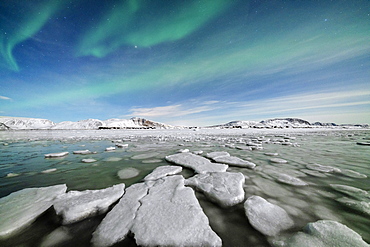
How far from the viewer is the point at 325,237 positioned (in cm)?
97

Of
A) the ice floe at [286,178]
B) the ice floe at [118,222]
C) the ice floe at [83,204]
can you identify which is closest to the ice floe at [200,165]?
the ice floe at [286,178]

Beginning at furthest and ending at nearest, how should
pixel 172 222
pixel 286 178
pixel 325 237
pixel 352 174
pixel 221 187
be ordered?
pixel 352 174 → pixel 286 178 → pixel 221 187 → pixel 172 222 → pixel 325 237

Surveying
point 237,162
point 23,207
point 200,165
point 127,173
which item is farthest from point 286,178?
point 23,207

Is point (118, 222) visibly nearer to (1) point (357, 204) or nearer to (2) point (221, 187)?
(2) point (221, 187)

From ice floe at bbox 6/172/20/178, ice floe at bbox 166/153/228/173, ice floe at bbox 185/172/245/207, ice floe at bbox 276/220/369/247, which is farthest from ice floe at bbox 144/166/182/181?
ice floe at bbox 6/172/20/178

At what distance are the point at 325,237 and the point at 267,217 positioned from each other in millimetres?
375

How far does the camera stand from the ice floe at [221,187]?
4.88ft

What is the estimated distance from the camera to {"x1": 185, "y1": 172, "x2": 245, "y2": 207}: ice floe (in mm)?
1486

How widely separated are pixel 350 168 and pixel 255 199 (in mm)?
2744

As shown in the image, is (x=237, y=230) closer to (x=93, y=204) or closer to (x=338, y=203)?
(x=338, y=203)

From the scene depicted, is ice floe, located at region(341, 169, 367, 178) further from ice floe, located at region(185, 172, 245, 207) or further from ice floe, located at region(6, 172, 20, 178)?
ice floe, located at region(6, 172, 20, 178)

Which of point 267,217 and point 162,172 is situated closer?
point 267,217

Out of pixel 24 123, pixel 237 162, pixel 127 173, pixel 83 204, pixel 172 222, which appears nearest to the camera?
pixel 172 222

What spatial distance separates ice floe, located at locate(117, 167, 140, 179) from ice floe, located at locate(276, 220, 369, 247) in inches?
85.3
